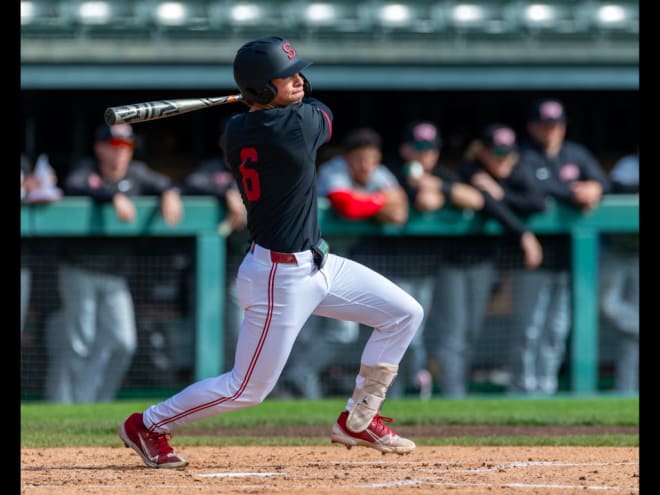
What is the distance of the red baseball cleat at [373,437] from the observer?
198 inches

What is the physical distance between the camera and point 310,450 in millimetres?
5734

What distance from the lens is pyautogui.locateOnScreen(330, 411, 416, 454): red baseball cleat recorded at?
502 cm

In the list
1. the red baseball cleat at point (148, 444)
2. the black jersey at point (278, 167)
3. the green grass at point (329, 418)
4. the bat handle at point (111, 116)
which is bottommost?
the green grass at point (329, 418)

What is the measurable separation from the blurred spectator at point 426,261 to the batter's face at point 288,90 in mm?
3562

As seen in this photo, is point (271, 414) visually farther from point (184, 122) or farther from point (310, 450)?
point (184, 122)

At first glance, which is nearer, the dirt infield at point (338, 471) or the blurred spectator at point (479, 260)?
the dirt infield at point (338, 471)

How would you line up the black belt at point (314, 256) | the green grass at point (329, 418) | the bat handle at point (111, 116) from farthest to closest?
the green grass at point (329, 418), the black belt at point (314, 256), the bat handle at point (111, 116)

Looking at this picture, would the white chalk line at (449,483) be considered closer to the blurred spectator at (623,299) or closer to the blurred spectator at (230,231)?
the blurred spectator at (230,231)

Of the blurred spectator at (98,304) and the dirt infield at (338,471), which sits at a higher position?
the blurred spectator at (98,304)

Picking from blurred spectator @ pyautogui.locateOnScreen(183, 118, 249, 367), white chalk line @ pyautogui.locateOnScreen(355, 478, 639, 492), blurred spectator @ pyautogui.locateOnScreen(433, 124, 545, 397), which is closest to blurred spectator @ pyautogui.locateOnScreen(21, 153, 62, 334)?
blurred spectator @ pyautogui.locateOnScreen(183, 118, 249, 367)

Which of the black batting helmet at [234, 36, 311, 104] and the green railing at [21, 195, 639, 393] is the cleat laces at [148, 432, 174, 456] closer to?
the black batting helmet at [234, 36, 311, 104]

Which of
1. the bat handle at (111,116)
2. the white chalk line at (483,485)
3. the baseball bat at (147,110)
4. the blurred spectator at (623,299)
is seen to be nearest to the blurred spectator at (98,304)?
the blurred spectator at (623,299)

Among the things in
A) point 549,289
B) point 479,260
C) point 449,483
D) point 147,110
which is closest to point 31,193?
point 479,260

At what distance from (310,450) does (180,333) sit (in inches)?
98.1
